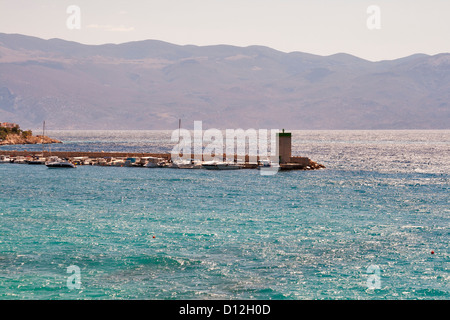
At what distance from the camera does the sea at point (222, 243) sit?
97.3 ft

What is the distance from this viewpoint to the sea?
2966 centimetres

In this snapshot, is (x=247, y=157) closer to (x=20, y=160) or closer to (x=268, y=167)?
(x=268, y=167)

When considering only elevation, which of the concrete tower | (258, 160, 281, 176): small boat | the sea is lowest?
the sea

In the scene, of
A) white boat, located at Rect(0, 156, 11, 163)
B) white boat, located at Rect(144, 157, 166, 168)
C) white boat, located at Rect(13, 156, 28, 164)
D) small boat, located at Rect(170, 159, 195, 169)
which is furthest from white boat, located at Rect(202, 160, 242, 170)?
white boat, located at Rect(0, 156, 11, 163)

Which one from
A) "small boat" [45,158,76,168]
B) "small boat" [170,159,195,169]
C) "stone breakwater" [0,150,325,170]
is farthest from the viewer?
"small boat" [170,159,195,169]

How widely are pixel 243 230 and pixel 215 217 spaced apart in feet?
26.6

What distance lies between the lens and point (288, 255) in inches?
1457

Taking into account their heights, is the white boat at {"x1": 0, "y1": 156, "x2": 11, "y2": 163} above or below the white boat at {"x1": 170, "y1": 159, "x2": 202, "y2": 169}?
above

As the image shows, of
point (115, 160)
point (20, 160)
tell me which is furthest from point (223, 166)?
point (20, 160)

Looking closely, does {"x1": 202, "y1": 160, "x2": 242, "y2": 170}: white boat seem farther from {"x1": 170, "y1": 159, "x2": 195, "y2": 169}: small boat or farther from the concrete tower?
the concrete tower

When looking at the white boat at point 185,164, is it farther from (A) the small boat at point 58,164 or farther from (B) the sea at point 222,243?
(B) the sea at point 222,243

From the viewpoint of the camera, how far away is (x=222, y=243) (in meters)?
41.0

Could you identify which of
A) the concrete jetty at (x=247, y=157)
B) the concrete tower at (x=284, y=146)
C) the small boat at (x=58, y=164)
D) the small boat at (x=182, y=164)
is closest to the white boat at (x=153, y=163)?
the small boat at (x=182, y=164)
